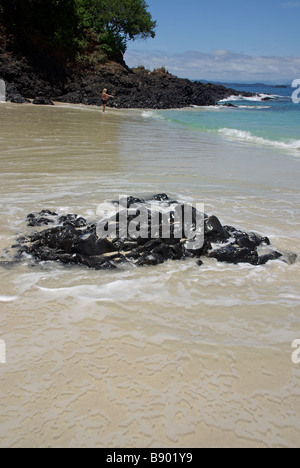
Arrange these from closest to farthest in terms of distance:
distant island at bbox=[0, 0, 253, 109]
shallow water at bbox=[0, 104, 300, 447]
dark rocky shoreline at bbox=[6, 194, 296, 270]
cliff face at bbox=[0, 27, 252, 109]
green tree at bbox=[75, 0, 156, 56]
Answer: shallow water at bbox=[0, 104, 300, 447] < dark rocky shoreline at bbox=[6, 194, 296, 270] < cliff face at bbox=[0, 27, 252, 109] < distant island at bbox=[0, 0, 253, 109] < green tree at bbox=[75, 0, 156, 56]

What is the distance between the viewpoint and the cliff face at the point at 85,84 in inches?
1049

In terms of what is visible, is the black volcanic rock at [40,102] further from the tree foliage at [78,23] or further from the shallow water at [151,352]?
the shallow water at [151,352]

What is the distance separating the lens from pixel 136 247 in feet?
11.8

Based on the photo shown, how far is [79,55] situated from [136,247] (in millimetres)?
32977

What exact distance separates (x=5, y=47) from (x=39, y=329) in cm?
3149

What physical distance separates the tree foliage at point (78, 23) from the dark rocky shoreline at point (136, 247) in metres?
30.8

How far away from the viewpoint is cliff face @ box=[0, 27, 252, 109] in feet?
87.5

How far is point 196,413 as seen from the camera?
72.8 inches

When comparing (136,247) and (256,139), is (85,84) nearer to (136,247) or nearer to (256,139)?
(256,139)

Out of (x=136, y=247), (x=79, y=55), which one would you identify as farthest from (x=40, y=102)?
(x=136, y=247)

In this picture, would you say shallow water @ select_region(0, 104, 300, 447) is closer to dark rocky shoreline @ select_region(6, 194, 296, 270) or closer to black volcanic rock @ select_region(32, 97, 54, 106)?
dark rocky shoreline @ select_region(6, 194, 296, 270)

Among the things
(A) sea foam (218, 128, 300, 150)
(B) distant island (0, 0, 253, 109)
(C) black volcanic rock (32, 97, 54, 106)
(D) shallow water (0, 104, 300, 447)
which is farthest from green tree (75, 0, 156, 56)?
(D) shallow water (0, 104, 300, 447)

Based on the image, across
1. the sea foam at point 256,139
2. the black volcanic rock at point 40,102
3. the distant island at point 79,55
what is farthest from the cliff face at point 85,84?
the sea foam at point 256,139

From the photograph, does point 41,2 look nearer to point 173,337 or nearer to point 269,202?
point 269,202
